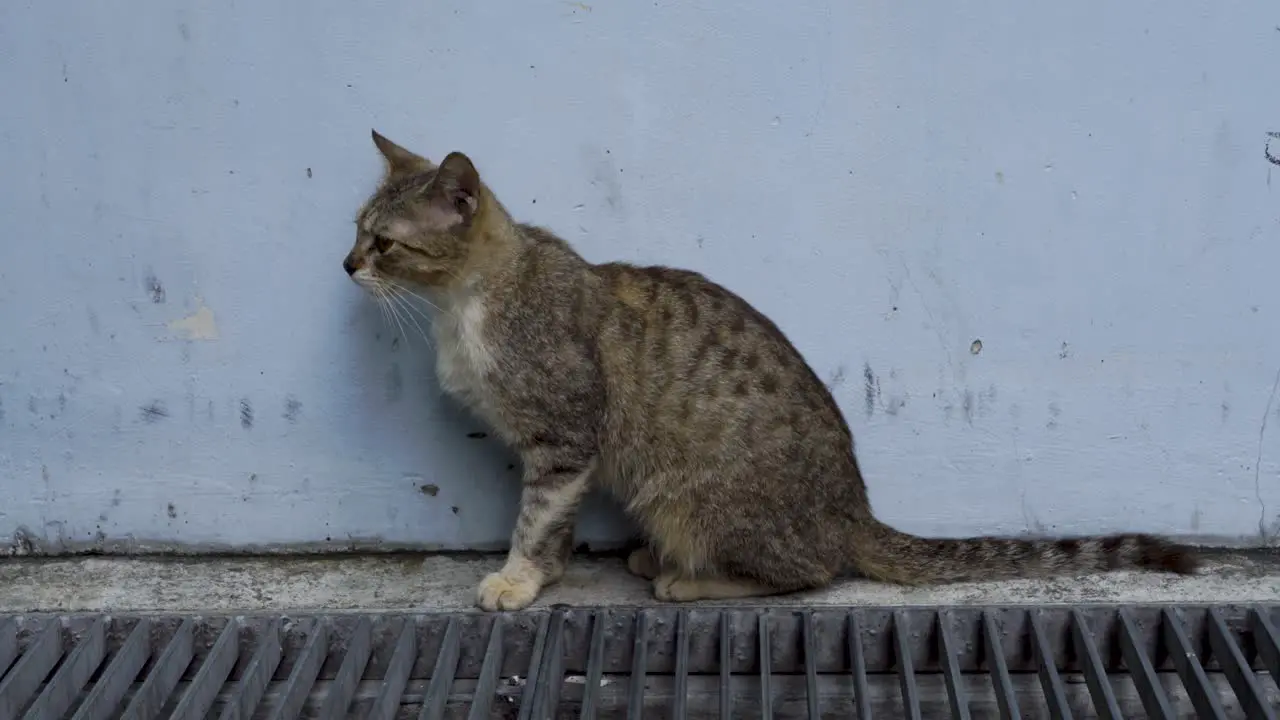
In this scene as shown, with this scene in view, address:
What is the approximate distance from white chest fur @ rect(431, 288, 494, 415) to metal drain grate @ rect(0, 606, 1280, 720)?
515 mm

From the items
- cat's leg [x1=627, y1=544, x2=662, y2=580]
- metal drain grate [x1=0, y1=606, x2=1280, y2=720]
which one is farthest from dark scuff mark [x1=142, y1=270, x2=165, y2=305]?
cat's leg [x1=627, y1=544, x2=662, y2=580]

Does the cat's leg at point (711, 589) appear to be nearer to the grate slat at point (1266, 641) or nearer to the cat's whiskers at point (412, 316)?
the cat's whiskers at point (412, 316)

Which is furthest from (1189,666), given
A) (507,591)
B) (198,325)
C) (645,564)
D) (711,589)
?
(198,325)

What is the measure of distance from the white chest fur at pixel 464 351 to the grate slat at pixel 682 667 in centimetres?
66

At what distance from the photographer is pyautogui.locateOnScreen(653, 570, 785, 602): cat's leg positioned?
8.46ft

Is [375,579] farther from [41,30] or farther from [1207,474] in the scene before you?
[1207,474]

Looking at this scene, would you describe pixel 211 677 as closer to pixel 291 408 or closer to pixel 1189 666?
pixel 291 408

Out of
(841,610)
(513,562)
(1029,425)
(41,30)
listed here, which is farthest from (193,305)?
(1029,425)

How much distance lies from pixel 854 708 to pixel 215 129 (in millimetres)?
2023

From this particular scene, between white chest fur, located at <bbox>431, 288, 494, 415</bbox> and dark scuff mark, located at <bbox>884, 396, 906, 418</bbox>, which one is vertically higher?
white chest fur, located at <bbox>431, 288, 494, 415</bbox>

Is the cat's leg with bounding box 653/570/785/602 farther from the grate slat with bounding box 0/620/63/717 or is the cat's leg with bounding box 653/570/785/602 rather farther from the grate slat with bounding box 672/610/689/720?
the grate slat with bounding box 0/620/63/717

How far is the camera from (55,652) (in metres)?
2.40

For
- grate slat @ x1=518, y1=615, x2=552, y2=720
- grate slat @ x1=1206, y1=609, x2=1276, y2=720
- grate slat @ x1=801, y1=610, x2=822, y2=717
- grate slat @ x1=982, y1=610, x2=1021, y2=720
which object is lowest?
grate slat @ x1=518, y1=615, x2=552, y2=720

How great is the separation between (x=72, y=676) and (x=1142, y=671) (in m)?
2.18
